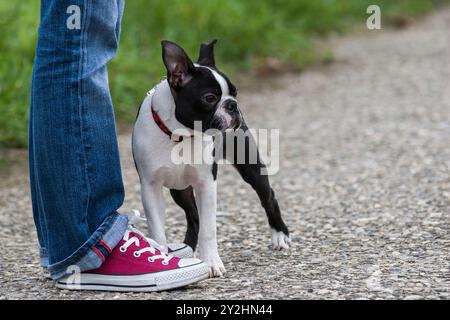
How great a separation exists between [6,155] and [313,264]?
306cm

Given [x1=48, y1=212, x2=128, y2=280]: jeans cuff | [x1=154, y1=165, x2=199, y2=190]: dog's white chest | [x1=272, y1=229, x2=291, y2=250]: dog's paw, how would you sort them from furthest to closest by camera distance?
[x1=272, y1=229, x2=291, y2=250]: dog's paw
[x1=154, y1=165, x2=199, y2=190]: dog's white chest
[x1=48, y1=212, x2=128, y2=280]: jeans cuff

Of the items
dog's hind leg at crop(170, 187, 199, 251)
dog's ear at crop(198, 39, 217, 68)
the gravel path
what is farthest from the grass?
dog's ear at crop(198, 39, 217, 68)

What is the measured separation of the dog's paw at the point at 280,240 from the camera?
396 centimetres

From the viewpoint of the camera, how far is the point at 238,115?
3451 mm

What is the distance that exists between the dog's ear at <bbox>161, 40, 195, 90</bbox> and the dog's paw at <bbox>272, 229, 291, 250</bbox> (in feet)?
3.04

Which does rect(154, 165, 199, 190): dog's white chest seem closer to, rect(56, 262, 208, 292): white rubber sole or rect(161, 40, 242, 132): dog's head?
rect(161, 40, 242, 132): dog's head

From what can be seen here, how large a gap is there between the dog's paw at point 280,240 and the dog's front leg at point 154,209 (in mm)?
640

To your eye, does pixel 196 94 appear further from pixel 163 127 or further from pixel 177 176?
pixel 177 176

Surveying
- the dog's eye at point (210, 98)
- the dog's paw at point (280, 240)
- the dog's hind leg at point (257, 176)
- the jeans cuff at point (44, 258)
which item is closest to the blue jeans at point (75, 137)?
the jeans cuff at point (44, 258)

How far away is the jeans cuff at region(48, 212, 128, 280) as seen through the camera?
316 centimetres

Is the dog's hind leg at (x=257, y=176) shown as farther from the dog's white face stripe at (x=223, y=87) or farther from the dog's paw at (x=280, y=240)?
the dog's white face stripe at (x=223, y=87)
